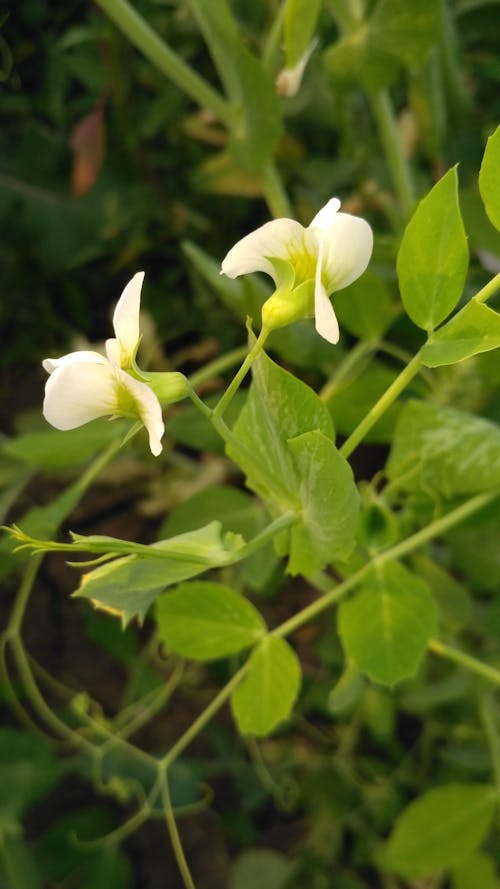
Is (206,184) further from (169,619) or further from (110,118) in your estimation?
(169,619)

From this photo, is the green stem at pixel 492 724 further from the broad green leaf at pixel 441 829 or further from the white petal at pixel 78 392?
the white petal at pixel 78 392

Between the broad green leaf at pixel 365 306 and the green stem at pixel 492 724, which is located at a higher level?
the broad green leaf at pixel 365 306

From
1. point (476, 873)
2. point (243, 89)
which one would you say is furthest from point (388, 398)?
point (476, 873)

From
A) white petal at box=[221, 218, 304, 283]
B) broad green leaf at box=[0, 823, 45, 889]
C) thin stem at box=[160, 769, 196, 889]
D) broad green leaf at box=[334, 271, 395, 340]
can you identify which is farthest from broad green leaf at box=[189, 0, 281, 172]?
broad green leaf at box=[0, 823, 45, 889]

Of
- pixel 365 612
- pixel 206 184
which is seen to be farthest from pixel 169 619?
pixel 206 184

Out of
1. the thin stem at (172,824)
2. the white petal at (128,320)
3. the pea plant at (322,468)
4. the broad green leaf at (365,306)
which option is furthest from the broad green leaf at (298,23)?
the thin stem at (172,824)

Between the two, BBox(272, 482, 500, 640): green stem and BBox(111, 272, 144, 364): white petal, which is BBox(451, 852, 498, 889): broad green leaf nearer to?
BBox(272, 482, 500, 640): green stem
